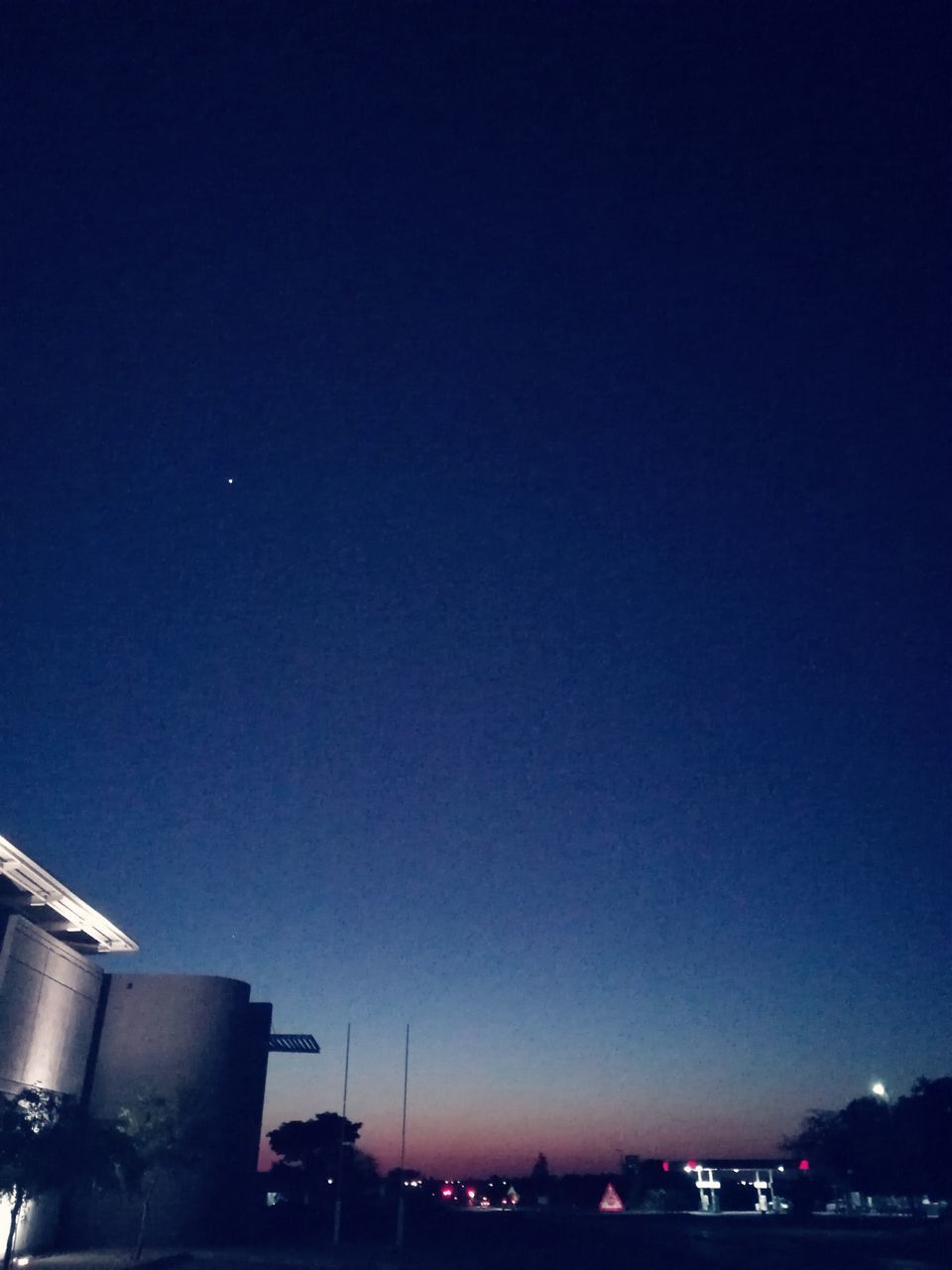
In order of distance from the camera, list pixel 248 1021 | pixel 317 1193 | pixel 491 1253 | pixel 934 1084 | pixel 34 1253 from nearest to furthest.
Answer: pixel 34 1253 < pixel 491 1253 < pixel 248 1021 < pixel 934 1084 < pixel 317 1193

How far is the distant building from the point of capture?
32219 mm

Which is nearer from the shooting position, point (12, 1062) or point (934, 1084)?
point (12, 1062)

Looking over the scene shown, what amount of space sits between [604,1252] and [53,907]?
89.2 feet

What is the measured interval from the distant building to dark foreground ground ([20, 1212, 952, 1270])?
4.70m

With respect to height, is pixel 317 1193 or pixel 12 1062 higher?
pixel 12 1062

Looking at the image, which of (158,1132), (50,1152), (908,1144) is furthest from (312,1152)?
(50,1152)

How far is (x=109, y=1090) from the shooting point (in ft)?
131

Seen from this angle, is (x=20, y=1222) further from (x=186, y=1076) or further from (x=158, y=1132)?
(x=186, y=1076)

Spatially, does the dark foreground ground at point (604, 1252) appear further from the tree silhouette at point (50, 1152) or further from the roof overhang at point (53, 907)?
the roof overhang at point (53, 907)

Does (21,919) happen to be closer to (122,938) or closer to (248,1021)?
(122,938)

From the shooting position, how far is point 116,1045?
4066 cm

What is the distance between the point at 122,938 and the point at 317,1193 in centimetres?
5841

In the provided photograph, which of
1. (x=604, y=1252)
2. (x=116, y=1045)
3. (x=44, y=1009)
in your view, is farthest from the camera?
(x=116, y=1045)

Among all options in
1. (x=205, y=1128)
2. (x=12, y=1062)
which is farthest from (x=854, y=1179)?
(x=12, y=1062)
